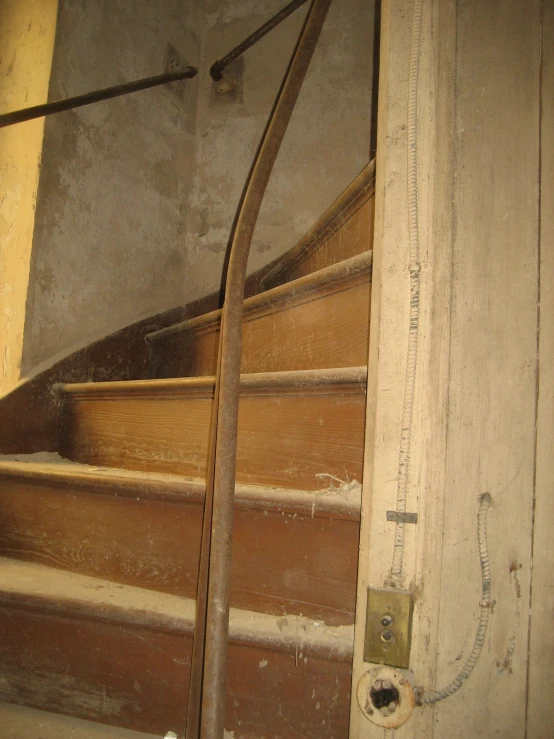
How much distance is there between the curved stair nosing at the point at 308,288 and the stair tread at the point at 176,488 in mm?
431

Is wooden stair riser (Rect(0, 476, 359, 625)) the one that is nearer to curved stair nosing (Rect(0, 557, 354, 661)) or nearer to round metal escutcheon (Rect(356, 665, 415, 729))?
curved stair nosing (Rect(0, 557, 354, 661))

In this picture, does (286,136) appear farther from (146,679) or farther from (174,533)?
(146,679)

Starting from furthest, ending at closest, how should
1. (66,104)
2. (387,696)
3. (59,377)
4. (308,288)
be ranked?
(59,377) → (66,104) → (308,288) → (387,696)

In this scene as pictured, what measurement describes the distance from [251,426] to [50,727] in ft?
2.20

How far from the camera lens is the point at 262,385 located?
3.55ft

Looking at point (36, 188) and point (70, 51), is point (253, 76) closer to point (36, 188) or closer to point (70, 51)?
point (70, 51)

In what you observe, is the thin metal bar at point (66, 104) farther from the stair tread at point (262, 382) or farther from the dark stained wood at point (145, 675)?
the dark stained wood at point (145, 675)

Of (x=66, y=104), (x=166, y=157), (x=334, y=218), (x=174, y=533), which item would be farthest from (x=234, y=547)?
(x=166, y=157)

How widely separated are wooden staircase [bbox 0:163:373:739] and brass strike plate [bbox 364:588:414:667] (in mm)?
104

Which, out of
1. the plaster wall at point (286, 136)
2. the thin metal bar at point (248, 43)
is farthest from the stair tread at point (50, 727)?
the thin metal bar at point (248, 43)

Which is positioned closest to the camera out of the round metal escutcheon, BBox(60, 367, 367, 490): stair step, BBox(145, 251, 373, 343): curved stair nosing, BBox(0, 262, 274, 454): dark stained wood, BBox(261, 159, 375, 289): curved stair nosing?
the round metal escutcheon

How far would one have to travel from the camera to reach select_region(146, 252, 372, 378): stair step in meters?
1.09

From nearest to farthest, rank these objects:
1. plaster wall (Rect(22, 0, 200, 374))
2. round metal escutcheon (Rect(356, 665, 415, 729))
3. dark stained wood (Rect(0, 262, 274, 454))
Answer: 1. round metal escutcheon (Rect(356, 665, 415, 729))
2. dark stained wood (Rect(0, 262, 274, 454))
3. plaster wall (Rect(22, 0, 200, 374))

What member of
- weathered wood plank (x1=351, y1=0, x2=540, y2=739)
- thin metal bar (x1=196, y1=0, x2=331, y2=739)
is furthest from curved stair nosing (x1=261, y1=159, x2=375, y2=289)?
thin metal bar (x1=196, y1=0, x2=331, y2=739)
